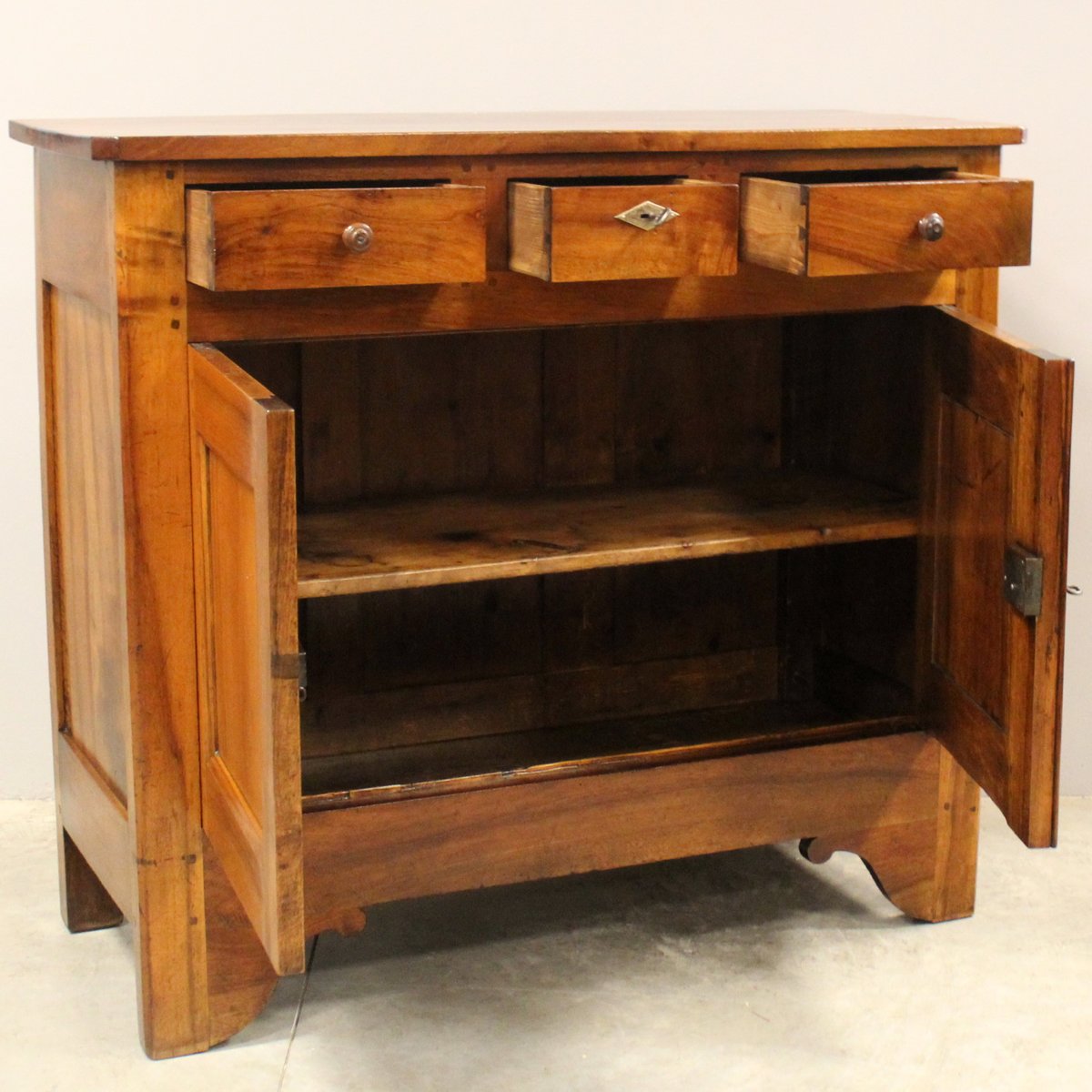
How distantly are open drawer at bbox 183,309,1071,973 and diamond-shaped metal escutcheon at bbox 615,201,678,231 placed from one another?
0.44 m

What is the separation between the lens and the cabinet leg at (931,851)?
249 centimetres

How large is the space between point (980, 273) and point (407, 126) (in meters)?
0.77

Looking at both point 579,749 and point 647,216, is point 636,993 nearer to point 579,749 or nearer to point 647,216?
point 579,749

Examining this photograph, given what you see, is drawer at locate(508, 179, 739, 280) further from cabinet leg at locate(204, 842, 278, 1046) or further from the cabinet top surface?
cabinet leg at locate(204, 842, 278, 1046)

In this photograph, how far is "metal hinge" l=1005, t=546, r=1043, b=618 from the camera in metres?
2.09

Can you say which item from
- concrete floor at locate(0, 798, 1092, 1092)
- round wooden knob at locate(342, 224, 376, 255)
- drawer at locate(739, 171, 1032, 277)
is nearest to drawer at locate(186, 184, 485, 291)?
round wooden knob at locate(342, 224, 376, 255)

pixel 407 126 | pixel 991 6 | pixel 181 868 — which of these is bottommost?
pixel 181 868

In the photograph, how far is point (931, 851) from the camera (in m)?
2.54

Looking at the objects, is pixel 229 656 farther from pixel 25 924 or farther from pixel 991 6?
pixel 991 6

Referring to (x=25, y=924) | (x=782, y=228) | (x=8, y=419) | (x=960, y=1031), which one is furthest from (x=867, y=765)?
(x=8, y=419)

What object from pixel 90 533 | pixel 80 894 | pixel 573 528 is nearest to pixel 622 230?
pixel 573 528

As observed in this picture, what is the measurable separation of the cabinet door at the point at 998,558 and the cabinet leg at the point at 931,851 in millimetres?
151

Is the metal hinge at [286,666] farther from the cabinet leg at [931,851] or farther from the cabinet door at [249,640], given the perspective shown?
the cabinet leg at [931,851]

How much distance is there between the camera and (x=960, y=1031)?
2.27 m
